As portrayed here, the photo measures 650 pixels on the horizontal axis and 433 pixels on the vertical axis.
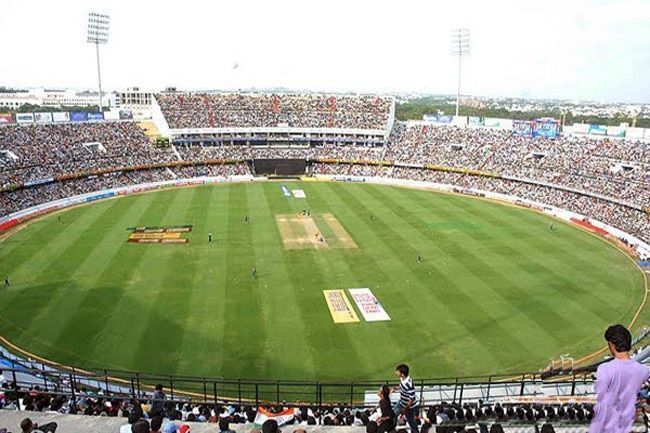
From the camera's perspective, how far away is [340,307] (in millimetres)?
30188

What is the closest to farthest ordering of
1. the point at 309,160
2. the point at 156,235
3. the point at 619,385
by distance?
1. the point at 619,385
2. the point at 156,235
3. the point at 309,160

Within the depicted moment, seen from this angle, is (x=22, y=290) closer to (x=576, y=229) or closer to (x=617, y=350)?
(x=617, y=350)

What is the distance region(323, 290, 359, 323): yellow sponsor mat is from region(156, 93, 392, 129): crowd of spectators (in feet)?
192

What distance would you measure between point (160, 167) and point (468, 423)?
6802 cm

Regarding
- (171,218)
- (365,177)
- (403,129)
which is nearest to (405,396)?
(171,218)

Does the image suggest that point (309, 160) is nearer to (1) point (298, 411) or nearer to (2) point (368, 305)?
(2) point (368, 305)

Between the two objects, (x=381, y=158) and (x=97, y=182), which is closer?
(x=97, y=182)

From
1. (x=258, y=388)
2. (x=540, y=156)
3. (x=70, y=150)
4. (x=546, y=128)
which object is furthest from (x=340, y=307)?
(x=546, y=128)

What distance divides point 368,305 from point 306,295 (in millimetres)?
4020

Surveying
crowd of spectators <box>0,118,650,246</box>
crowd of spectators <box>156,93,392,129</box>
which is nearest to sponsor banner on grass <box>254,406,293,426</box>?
crowd of spectators <box>0,118,650,246</box>

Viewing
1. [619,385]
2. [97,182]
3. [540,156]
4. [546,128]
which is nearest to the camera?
[619,385]

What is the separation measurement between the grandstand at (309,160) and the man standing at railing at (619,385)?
17150 millimetres

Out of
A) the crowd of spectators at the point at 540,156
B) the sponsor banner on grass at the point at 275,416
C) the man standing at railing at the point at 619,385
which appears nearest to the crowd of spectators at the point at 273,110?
the crowd of spectators at the point at 540,156

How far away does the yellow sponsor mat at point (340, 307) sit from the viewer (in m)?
28.8
